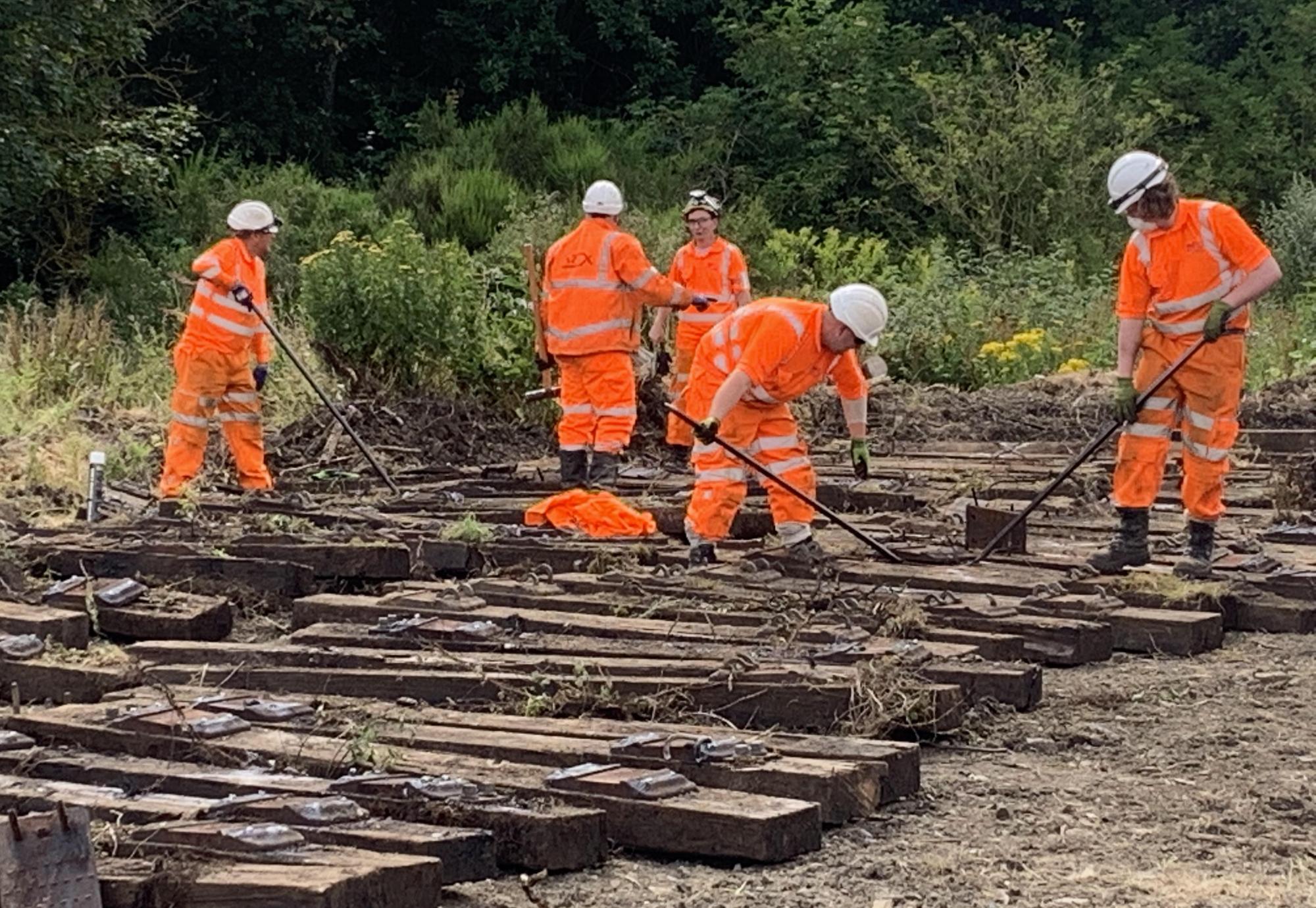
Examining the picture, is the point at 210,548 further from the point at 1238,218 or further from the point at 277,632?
the point at 1238,218

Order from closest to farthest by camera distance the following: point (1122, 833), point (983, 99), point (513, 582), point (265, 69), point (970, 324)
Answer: point (1122, 833)
point (513, 582)
point (970, 324)
point (983, 99)
point (265, 69)

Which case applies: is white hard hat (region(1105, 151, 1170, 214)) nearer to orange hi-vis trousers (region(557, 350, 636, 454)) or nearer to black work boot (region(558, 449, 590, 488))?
orange hi-vis trousers (region(557, 350, 636, 454))

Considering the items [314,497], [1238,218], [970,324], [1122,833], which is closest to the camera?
[1122,833]

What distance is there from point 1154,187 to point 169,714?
16.6 feet

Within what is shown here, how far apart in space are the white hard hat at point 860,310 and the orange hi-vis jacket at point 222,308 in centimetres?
429

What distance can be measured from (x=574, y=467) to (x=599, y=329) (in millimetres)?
818

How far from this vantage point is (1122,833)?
529 centimetres

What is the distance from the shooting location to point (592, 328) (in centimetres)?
1188

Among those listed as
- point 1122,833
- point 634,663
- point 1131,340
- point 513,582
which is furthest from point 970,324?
point 1122,833

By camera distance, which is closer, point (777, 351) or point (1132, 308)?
point (777, 351)


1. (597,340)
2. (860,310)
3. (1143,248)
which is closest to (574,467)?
(597,340)

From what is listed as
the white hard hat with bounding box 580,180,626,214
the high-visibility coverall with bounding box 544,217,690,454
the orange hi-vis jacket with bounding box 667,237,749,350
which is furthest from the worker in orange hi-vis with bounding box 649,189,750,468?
the high-visibility coverall with bounding box 544,217,690,454

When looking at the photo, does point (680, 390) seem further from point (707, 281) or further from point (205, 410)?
point (205, 410)

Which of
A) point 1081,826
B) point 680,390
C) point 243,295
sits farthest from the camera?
point 680,390
